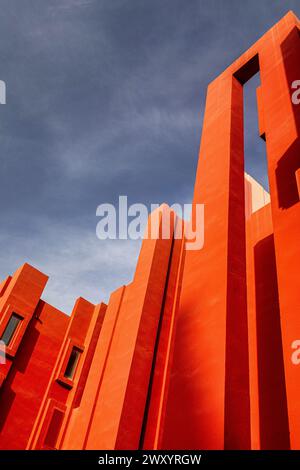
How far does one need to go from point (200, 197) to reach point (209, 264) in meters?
1.51

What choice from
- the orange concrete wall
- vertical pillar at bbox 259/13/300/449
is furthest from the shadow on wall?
the orange concrete wall

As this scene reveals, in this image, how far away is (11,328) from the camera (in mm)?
12641

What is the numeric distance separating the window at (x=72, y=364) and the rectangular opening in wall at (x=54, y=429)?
1.41 metres

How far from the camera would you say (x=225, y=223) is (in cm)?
473

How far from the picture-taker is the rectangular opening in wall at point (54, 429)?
11887mm

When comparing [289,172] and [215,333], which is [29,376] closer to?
[215,333]

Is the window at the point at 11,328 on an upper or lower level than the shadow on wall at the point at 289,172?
upper

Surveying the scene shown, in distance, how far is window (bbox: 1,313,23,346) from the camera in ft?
40.6

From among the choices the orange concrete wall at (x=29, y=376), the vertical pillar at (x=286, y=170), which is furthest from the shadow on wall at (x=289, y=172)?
the orange concrete wall at (x=29, y=376)

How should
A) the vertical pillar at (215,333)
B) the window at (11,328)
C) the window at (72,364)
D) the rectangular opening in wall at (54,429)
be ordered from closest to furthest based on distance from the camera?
the vertical pillar at (215,333)
the rectangular opening in wall at (54,429)
the window at (11,328)
the window at (72,364)

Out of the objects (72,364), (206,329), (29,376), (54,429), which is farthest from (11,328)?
(206,329)

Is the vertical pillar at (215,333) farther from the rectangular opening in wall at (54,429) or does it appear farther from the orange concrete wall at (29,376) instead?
the rectangular opening in wall at (54,429)

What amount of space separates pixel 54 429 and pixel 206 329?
1057 centimetres
